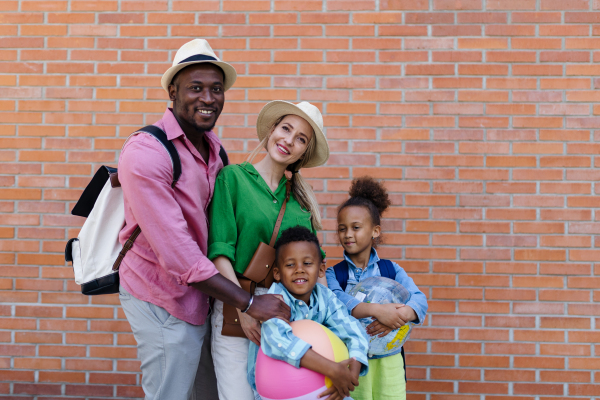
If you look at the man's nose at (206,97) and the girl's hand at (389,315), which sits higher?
the man's nose at (206,97)

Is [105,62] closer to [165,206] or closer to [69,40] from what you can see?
[69,40]

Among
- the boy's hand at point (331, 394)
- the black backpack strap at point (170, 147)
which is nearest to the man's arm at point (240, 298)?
the boy's hand at point (331, 394)

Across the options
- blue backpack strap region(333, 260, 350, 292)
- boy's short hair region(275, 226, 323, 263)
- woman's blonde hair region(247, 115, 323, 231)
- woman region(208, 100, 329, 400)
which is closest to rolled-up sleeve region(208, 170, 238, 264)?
woman region(208, 100, 329, 400)

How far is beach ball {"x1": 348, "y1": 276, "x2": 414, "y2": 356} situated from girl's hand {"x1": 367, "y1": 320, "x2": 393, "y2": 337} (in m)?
0.02

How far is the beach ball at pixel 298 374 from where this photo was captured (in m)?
2.14

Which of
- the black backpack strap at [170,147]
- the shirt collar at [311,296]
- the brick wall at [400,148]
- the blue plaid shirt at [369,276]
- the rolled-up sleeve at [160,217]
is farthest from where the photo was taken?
the brick wall at [400,148]

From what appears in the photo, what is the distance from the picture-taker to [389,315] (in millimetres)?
2508

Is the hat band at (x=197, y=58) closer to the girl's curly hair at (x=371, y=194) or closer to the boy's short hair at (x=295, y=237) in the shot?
the boy's short hair at (x=295, y=237)

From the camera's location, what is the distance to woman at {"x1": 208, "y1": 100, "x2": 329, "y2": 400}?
234 centimetres

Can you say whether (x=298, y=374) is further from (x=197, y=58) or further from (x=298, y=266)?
(x=197, y=58)

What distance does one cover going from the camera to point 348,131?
3.47 meters

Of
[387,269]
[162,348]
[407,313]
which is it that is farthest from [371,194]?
[162,348]

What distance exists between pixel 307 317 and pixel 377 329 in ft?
1.27

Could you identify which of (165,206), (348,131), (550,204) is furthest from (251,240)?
(550,204)
